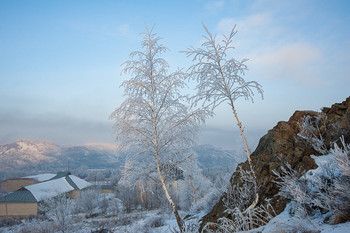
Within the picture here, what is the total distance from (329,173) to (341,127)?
3441 mm

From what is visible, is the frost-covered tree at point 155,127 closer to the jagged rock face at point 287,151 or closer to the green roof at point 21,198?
the jagged rock face at point 287,151

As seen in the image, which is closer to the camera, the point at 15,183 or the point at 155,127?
the point at 155,127

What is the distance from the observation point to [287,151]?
24.8 ft

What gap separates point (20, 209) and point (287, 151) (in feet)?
151

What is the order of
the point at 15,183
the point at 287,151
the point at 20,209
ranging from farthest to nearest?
the point at 15,183 < the point at 20,209 < the point at 287,151

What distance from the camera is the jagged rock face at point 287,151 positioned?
633 cm

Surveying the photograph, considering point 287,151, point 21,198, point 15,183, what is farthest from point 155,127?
point 15,183

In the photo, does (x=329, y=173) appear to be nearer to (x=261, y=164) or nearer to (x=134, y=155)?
(x=261, y=164)

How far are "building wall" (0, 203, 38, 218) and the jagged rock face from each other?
40968mm

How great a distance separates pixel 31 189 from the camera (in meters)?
39.9

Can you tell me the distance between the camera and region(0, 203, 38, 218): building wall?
36.8m

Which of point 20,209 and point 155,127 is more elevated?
point 155,127

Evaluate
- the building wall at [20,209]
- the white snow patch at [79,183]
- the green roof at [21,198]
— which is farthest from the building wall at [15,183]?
the building wall at [20,209]

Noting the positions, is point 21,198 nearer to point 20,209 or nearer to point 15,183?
point 20,209
